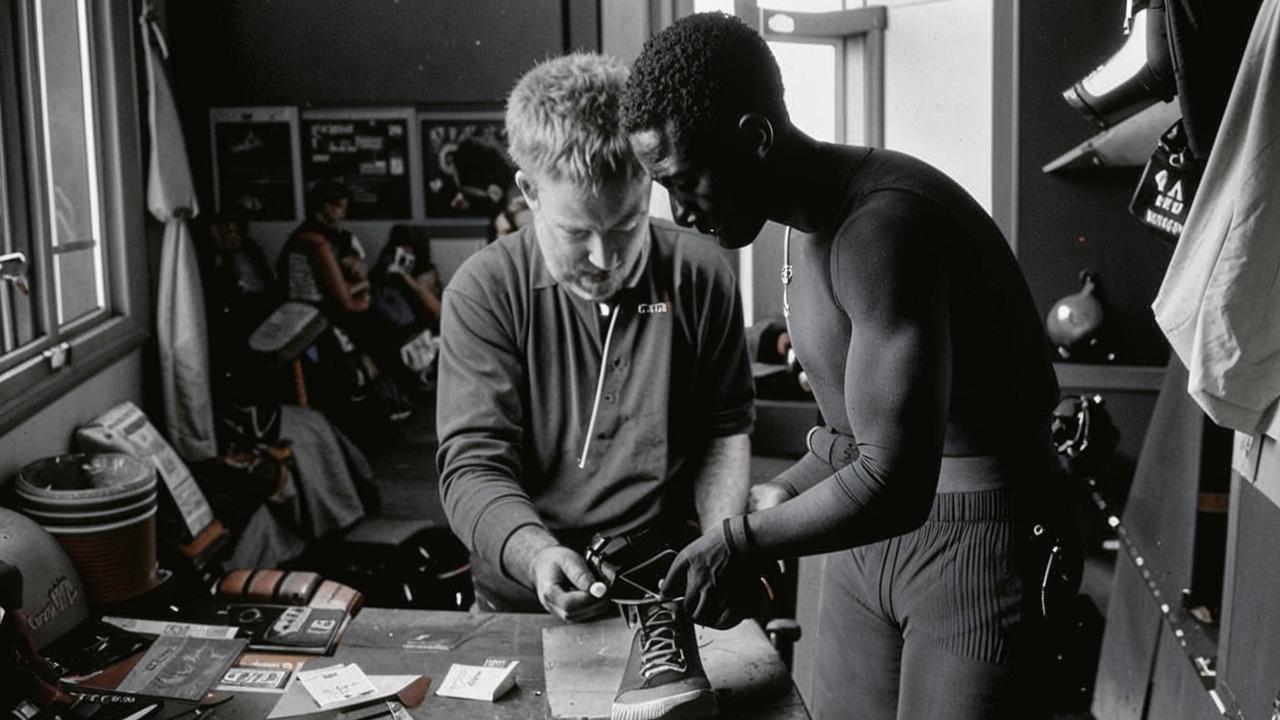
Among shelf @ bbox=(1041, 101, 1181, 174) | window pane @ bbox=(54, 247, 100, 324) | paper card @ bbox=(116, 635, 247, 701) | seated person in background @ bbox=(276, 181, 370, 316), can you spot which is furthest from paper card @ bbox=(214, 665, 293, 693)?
seated person in background @ bbox=(276, 181, 370, 316)

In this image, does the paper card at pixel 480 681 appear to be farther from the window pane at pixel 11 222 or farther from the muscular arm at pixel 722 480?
the window pane at pixel 11 222

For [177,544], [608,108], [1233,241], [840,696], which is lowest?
[177,544]

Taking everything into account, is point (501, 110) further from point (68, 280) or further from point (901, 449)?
point (901, 449)

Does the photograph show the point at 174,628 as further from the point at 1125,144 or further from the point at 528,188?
the point at 1125,144

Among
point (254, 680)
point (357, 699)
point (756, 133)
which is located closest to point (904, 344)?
point (756, 133)

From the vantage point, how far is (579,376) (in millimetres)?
2445

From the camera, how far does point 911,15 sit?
Result: 5051 millimetres

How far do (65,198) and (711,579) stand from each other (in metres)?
3.41

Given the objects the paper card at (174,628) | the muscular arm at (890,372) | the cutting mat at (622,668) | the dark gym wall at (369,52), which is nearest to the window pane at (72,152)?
the dark gym wall at (369,52)

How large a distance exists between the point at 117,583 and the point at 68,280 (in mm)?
1464

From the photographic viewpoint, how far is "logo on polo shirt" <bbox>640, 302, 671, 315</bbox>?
2438 millimetres

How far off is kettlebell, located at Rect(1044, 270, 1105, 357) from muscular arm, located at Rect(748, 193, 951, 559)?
228cm

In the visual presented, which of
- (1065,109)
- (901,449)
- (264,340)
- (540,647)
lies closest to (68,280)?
(264,340)

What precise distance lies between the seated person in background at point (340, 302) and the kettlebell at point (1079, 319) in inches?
115
